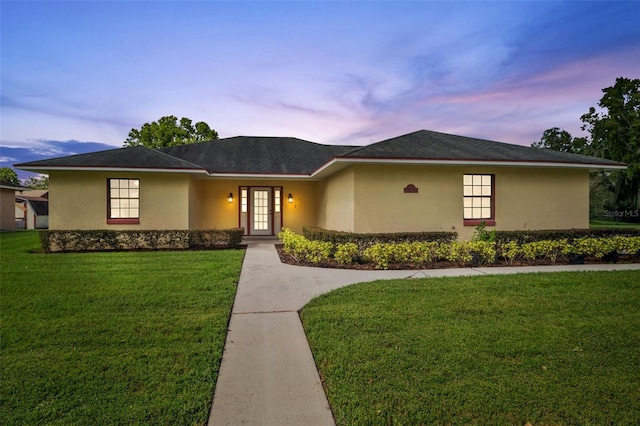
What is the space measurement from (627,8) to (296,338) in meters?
13.6

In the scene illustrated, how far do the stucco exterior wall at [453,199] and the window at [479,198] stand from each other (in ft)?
0.62

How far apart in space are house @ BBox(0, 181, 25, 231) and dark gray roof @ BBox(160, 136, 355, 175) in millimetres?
12359

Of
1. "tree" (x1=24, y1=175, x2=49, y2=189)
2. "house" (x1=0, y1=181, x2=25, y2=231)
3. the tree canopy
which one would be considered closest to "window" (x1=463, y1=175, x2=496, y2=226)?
"house" (x1=0, y1=181, x2=25, y2=231)

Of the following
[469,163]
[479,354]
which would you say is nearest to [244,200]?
[469,163]

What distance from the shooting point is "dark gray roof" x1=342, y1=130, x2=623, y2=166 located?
32.6 ft

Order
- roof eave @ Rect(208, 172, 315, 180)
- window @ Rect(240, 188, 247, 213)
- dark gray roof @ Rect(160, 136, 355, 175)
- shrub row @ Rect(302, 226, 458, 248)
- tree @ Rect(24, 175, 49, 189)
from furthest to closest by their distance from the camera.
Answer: tree @ Rect(24, 175, 49, 189) < window @ Rect(240, 188, 247, 213) < dark gray roof @ Rect(160, 136, 355, 175) < roof eave @ Rect(208, 172, 315, 180) < shrub row @ Rect(302, 226, 458, 248)

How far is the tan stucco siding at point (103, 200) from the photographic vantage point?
39.5 ft

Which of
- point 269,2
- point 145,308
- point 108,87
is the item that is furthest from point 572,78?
point 108,87

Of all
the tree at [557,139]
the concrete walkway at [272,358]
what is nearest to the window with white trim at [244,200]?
the concrete walkway at [272,358]

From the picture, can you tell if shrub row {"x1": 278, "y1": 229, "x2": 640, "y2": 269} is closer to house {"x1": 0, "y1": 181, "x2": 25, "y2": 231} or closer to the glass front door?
the glass front door

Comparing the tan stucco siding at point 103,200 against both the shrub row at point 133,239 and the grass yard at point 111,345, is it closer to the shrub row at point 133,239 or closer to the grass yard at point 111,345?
the shrub row at point 133,239

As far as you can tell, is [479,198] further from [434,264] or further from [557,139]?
[557,139]

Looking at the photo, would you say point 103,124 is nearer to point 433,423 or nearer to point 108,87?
point 108,87

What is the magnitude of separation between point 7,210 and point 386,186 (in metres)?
25.1
